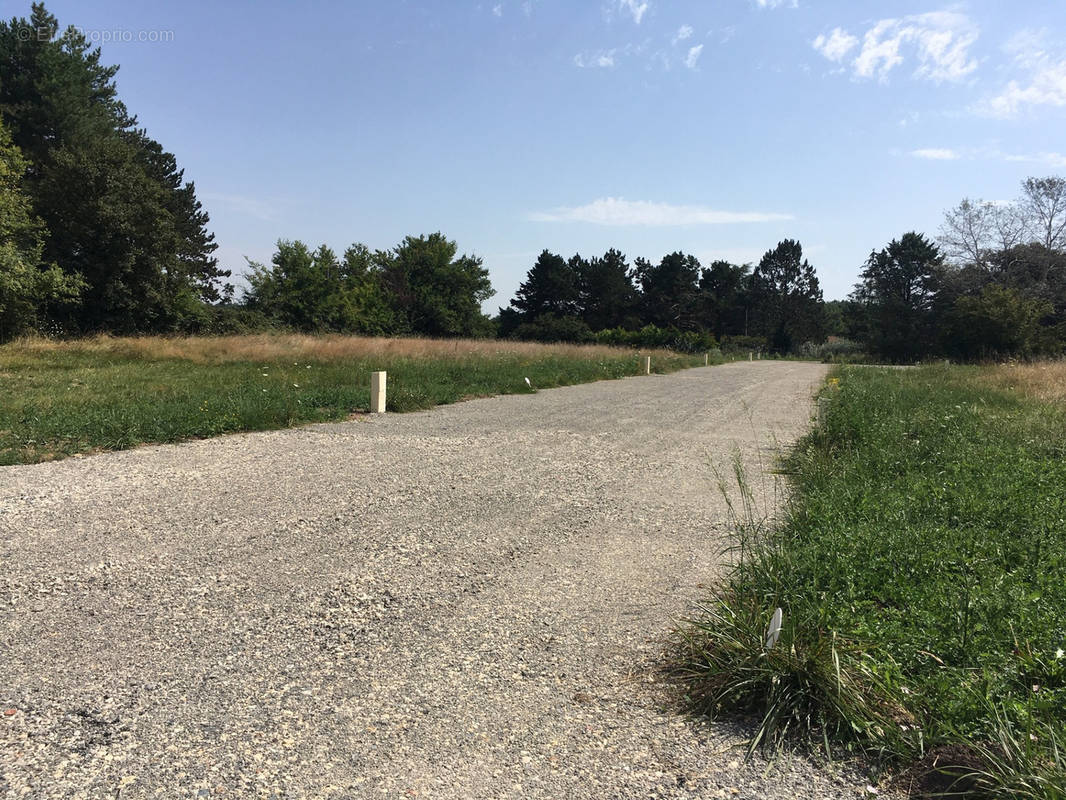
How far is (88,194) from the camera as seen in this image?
31.2m

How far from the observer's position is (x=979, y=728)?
7.07ft

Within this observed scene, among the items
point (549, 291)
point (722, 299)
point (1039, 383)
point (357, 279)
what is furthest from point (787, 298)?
point (1039, 383)

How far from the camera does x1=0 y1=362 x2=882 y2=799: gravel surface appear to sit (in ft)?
7.18

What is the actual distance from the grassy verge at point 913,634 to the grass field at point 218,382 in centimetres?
738

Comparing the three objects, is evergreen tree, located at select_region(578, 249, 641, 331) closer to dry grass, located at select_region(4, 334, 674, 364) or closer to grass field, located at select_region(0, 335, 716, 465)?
grass field, located at select_region(0, 335, 716, 465)

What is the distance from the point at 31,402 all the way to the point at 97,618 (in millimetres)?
8860

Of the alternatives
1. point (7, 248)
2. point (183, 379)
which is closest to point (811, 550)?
point (183, 379)

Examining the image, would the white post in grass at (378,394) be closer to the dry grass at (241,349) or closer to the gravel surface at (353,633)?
the gravel surface at (353,633)

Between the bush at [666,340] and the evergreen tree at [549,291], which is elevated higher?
the evergreen tree at [549,291]

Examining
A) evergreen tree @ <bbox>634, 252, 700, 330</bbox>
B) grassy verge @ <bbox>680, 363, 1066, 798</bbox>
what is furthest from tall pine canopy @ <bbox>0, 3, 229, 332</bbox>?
evergreen tree @ <bbox>634, 252, 700, 330</bbox>

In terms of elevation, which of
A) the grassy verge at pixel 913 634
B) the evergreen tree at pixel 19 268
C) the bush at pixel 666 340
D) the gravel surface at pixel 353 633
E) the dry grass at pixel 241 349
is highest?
the evergreen tree at pixel 19 268

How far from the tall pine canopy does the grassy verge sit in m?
34.1

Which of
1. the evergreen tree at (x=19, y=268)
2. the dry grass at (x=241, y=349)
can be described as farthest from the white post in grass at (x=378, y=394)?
the evergreen tree at (x=19, y=268)

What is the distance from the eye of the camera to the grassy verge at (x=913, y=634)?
7.12 ft
